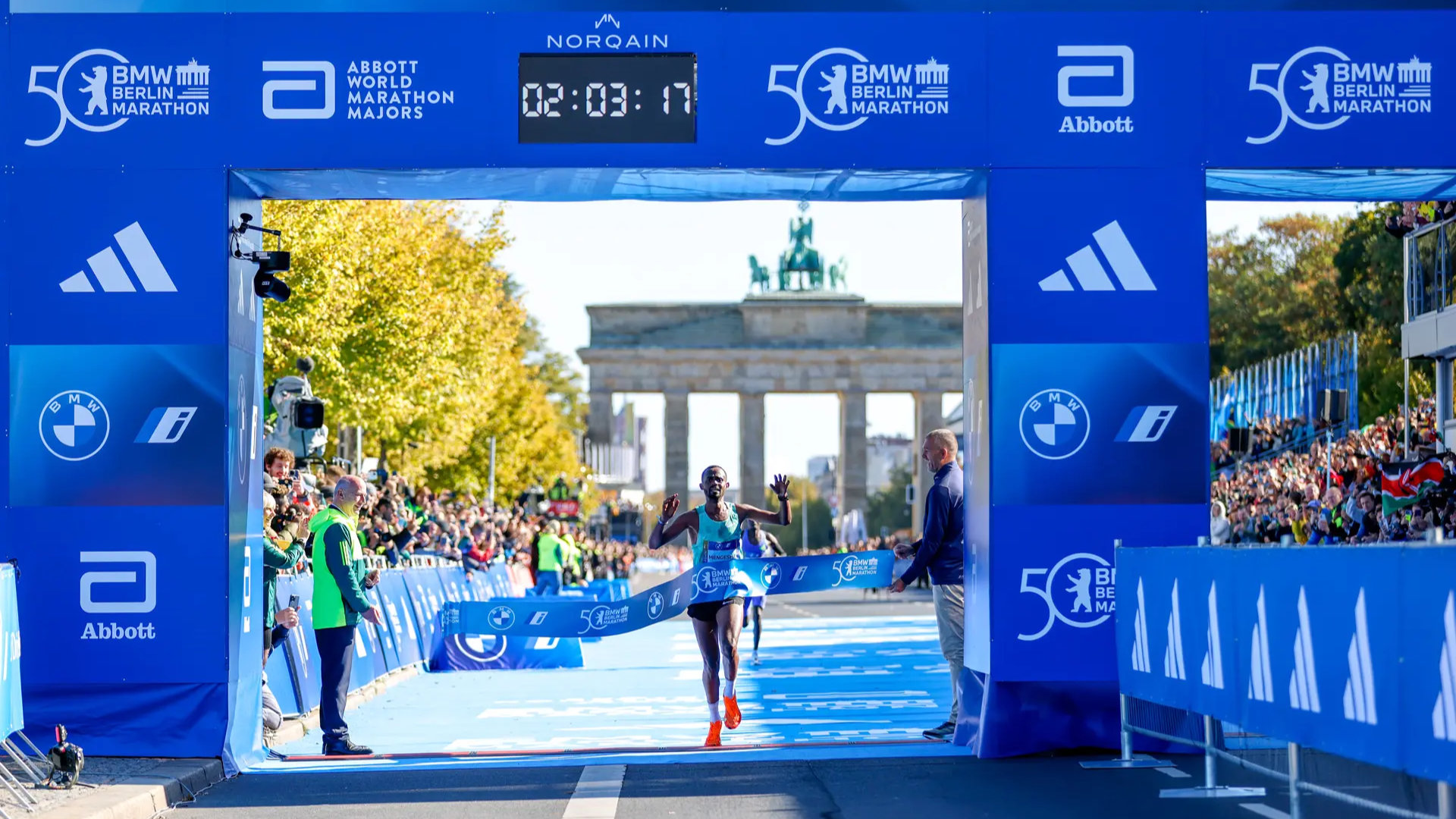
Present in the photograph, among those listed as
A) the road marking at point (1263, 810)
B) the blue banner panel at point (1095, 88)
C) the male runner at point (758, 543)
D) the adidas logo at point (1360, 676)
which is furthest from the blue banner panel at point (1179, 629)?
the male runner at point (758, 543)

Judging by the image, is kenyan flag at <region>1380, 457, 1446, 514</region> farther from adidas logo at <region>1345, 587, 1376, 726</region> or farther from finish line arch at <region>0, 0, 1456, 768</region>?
adidas logo at <region>1345, 587, 1376, 726</region>

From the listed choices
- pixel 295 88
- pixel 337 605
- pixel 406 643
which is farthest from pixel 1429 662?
pixel 406 643

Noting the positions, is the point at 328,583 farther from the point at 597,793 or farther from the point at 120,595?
the point at 597,793

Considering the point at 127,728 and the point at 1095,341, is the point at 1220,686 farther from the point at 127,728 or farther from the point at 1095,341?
the point at 127,728

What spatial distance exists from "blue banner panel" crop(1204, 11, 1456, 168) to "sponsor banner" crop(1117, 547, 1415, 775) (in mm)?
3010

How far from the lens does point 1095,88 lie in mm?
12055

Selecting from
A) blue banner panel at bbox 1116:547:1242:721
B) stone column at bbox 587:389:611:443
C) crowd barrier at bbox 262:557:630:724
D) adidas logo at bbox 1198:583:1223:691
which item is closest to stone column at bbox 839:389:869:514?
stone column at bbox 587:389:611:443

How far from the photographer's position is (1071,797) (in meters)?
10.0

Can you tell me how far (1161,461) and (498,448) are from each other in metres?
43.5

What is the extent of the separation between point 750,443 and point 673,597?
80.2m

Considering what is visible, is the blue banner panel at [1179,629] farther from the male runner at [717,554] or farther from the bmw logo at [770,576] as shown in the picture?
the bmw logo at [770,576]

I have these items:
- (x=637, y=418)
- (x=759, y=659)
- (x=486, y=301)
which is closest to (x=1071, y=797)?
(x=759, y=659)

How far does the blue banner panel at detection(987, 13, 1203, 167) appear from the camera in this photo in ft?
39.4

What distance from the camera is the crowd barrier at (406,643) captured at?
1493 cm
